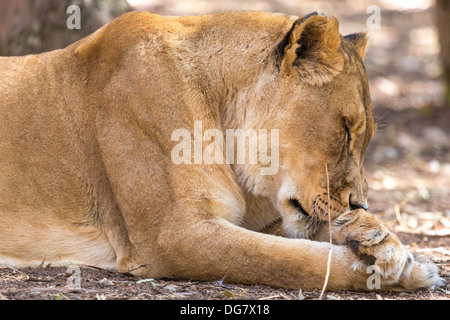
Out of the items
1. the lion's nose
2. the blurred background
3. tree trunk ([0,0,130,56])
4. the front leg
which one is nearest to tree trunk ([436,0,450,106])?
the blurred background

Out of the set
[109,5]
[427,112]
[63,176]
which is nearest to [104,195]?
[63,176]

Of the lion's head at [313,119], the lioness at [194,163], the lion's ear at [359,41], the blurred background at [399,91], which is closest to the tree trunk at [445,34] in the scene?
the blurred background at [399,91]

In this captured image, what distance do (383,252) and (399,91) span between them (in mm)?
7392

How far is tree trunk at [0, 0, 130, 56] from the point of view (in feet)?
19.4

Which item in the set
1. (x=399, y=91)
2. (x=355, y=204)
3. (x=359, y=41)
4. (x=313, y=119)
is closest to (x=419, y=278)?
(x=355, y=204)

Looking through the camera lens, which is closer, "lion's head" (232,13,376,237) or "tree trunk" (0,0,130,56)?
"lion's head" (232,13,376,237)

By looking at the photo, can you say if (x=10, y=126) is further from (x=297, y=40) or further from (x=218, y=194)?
(x=297, y=40)

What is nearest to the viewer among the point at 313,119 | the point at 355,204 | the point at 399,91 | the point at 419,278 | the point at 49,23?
the point at 419,278

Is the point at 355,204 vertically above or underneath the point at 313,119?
underneath

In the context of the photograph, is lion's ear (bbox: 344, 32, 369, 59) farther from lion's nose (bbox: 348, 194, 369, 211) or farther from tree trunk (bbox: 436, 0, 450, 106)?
tree trunk (bbox: 436, 0, 450, 106)

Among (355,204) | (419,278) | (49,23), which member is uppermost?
(49,23)

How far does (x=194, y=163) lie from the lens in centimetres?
354

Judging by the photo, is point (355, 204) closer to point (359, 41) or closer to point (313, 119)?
point (313, 119)

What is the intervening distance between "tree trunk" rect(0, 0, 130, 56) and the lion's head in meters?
2.75
